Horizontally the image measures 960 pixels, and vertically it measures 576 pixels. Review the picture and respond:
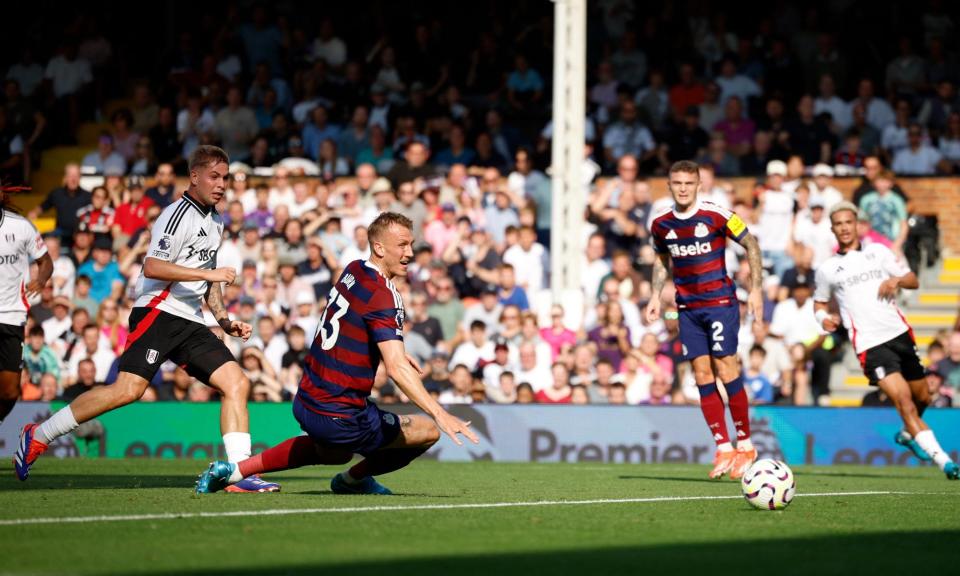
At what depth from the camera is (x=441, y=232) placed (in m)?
20.9

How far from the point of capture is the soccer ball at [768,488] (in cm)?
891

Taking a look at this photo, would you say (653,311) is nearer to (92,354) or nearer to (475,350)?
(475,350)

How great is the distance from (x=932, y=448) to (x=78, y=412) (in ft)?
23.5

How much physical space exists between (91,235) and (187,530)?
48.5ft

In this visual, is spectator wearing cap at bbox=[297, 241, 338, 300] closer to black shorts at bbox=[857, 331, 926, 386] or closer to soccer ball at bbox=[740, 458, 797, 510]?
black shorts at bbox=[857, 331, 926, 386]

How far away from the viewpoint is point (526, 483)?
1174 centimetres

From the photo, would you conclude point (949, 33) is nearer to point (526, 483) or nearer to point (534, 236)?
point (534, 236)

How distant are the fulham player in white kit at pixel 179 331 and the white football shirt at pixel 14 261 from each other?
1635 millimetres

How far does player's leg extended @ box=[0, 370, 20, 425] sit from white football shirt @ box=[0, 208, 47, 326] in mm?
388

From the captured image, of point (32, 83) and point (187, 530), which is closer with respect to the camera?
point (187, 530)

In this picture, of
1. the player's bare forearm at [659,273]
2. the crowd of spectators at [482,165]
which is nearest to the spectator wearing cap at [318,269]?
the crowd of spectators at [482,165]

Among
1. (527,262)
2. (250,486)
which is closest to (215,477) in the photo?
(250,486)

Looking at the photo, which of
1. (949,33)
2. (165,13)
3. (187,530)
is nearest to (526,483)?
(187,530)

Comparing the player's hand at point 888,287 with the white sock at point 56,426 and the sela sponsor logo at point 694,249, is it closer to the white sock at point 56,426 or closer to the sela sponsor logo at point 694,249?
the sela sponsor logo at point 694,249
